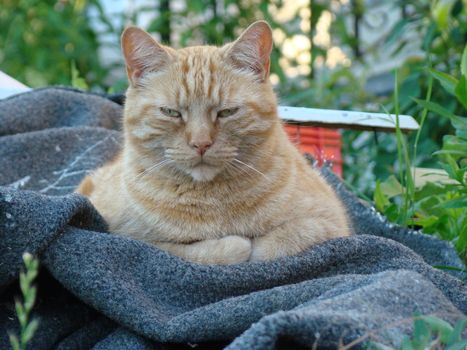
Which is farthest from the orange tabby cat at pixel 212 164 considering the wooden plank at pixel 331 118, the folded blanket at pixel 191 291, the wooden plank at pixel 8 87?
the wooden plank at pixel 8 87

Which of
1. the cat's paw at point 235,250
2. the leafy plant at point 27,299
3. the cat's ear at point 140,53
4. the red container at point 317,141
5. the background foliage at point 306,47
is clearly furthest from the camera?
the background foliage at point 306,47

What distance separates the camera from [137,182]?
1.86 meters

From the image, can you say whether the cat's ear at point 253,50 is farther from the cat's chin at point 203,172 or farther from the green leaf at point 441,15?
the green leaf at point 441,15

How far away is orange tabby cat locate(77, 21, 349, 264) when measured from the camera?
1.69 meters

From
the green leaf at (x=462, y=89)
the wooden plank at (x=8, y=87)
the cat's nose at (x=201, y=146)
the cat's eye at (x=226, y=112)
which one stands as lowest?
the wooden plank at (x=8, y=87)

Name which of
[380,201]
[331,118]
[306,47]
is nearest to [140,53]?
[331,118]

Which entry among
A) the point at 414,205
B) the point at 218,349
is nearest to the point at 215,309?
the point at 218,349

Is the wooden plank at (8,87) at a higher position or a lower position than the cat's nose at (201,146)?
lower

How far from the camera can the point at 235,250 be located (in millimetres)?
1612

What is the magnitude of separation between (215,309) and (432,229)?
1.04 metres

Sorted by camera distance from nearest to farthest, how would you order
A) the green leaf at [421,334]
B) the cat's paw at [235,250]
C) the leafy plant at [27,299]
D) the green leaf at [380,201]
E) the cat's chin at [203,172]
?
1. the leafy plant at [27,299]
2. the green leaf at [421,334]
3. the cat's paw at [235,250]
4. the cat's chin at [203,172]
5. the green leaf at [380,201]

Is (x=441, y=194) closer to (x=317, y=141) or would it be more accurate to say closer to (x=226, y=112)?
(x=317, y=141)

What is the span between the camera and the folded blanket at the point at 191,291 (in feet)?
3.75

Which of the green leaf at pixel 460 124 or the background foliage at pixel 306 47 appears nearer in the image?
the green leaf at pixel 460 124
